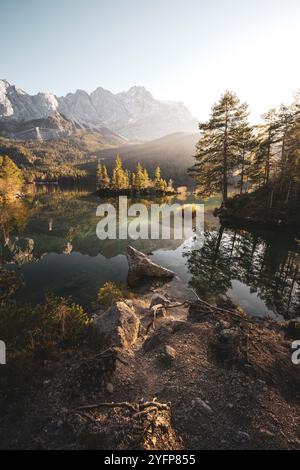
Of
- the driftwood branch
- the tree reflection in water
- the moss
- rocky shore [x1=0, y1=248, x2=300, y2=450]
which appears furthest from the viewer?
the tree reflection in water

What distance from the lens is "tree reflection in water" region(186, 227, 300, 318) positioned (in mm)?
16031

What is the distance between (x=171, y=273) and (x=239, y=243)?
1108 centimetres

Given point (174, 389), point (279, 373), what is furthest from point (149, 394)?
point (279, 373)

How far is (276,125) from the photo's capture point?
3328cm

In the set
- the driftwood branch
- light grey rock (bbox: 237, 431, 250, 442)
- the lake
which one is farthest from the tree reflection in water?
the driftwood branch

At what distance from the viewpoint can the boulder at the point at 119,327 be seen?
9.32 metres

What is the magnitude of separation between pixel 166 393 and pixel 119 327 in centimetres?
323

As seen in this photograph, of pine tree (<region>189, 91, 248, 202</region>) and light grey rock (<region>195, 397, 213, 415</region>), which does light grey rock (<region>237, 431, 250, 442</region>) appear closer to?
light grey rock (<region>195, 397, 213, 415</region>)

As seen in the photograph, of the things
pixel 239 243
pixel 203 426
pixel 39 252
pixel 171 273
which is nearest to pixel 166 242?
pixel 239 243
